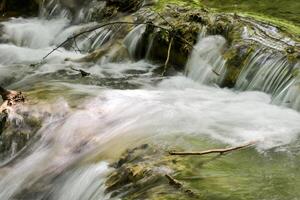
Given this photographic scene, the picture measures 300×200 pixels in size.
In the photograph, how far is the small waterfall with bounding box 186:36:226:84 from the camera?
8.05m

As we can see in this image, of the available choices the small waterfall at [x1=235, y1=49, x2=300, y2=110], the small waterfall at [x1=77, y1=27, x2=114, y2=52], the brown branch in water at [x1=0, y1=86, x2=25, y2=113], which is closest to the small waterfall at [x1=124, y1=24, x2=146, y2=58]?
the small waterfall at [x1=77, y1=27, x2=114, y2=52]

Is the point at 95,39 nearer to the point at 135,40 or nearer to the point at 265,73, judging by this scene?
the point at 135,40

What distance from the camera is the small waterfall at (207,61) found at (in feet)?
26.4

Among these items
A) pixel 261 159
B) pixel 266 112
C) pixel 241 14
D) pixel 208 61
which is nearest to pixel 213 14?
pixel 241 14

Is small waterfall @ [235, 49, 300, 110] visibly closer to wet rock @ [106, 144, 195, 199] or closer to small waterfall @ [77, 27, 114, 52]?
wet rock @ [106, 144, 195, 199]

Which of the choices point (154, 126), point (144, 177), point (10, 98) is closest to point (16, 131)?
point (10, 98)

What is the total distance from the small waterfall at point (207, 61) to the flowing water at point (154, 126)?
2 cm

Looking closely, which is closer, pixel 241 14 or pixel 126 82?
pixel 126 82

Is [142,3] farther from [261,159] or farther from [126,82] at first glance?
[261,159]

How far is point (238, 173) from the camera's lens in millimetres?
4879

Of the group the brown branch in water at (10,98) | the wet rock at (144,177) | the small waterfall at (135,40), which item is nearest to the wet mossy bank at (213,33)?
the small waterfall at (135,40)

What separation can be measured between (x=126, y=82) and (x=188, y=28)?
52.7 inches

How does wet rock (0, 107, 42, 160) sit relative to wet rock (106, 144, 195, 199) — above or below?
below

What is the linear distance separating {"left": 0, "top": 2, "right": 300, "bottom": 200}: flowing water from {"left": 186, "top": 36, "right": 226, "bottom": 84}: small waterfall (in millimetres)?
16
